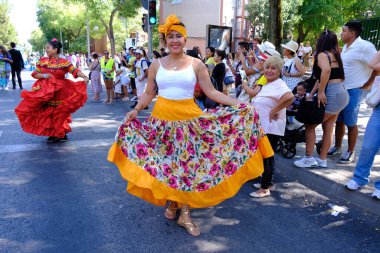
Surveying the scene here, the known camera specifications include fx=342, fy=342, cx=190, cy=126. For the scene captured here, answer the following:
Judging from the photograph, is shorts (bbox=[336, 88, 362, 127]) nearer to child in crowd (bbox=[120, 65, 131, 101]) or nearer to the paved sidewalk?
the paved sidewalk

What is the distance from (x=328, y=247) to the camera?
3246 millimetres

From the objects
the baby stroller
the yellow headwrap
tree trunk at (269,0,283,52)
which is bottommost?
the baby stroller

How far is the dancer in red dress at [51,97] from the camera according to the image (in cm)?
623

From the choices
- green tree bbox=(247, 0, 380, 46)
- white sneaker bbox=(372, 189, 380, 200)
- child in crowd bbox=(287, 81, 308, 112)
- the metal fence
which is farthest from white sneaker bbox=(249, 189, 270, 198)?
green tree bbox=(247, 0, 380, 46)

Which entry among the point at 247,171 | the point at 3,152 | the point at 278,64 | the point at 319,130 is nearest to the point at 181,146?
the point at 247,171

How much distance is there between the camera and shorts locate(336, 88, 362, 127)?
510 cm

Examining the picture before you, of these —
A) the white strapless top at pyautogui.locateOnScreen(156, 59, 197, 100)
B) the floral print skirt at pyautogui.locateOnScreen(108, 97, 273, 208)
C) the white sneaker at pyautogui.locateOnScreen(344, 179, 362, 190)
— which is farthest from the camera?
the white sneaker at pyautogui.locateOnScreen(344, 179, 362, 190)

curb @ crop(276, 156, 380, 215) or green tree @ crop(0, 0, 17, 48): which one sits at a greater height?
green tree @ crop(0, 0, 17, 48)

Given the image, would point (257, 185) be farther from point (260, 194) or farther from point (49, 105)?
point (49, 105)

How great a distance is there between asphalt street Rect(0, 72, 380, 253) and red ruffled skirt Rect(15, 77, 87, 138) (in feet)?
3.39

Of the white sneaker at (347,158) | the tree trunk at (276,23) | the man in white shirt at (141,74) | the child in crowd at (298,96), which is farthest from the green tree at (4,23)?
the white sneaker at (347,158)

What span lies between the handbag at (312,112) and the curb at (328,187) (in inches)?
29.9

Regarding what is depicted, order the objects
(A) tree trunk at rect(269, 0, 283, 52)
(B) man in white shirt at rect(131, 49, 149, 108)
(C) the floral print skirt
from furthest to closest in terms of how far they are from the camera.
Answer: (B) man in white shirt at rect(131, 49, 149, 108), (A) tree trunk at rect(269, 0, 283, 52), (C) the floral print skirt

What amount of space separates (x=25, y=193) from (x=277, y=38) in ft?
20.5
